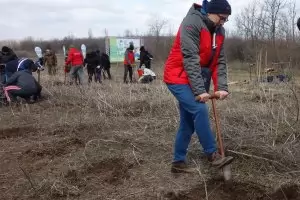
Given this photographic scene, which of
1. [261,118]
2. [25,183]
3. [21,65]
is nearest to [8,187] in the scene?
[25,183]

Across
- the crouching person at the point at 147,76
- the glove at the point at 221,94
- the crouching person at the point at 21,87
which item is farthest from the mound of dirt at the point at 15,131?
the crouching person at the point at 147,76

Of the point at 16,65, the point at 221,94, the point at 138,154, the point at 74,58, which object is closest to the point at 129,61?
the point at 74,58

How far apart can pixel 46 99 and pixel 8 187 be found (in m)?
5.72

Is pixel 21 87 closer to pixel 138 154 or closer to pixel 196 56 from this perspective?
pixel 138 154

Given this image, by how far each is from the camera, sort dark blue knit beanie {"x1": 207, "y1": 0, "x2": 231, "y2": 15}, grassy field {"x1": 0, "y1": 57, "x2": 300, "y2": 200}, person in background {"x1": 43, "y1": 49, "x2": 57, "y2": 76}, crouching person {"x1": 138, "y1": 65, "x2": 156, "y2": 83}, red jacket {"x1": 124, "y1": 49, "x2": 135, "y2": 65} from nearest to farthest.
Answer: dark blue knit beanie {"x1": 207, "y1": 0, "x2": 231, "y2": 15} < grassy field {"x1": 0, "y1": 57, "x2": 300, "y2": 200} < crouching person {"x1": 138, "y1": 65, "x2": 156, "y2": 83} < red jacket {"x1": 124, "y1": 49, "x2": 135, "y2": 65} < person in background {"x1": 43, "y1": 49, "x2": 57, "y2": 76}

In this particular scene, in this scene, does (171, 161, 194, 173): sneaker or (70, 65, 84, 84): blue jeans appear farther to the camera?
(70, 65, 84, 84): blue jeans

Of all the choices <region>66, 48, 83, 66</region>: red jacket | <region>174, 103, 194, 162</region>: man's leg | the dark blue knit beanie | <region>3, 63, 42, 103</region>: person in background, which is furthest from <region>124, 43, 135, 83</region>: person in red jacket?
the dark blue knit beanie

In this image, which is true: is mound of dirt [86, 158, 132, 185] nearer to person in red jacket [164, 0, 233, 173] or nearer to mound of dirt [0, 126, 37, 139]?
person in red jacket [164, 0, 233, 173]

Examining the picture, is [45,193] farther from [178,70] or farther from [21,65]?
[21,65]

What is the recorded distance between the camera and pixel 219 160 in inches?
149

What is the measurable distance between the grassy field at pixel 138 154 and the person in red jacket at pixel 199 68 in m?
0.35

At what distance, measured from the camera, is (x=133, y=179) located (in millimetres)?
4082

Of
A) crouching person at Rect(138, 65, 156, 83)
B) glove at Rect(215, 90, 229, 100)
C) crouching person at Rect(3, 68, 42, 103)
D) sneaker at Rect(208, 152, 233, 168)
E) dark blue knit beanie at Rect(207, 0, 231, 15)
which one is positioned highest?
dark blue knit beanie at Rect(207, 0, 231, 15)

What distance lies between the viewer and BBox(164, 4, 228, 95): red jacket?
12.1ft
